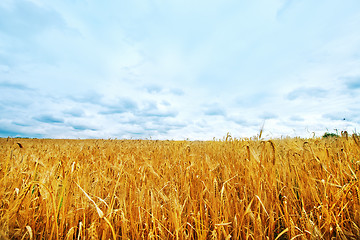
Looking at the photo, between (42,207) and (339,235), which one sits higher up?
(42,207)

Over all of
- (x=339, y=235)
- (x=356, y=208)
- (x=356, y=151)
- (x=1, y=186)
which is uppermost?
(x=356, y=151)

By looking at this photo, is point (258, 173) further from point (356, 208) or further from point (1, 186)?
point (1, 186)

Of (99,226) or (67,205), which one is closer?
(99,226)

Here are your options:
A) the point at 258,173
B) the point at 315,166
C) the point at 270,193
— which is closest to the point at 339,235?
the point at 270,193

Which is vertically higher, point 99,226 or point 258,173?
point 258,173

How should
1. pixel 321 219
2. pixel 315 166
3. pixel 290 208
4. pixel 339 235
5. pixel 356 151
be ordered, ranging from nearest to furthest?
1. pixel 339 235
2. pixel 321 219
3. pixel 290 208
4. pixel 315 166
5. pixel 356 151

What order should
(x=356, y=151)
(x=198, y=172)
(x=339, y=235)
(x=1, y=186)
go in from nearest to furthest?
(x=339, y=235), (x=1, y=186), (x=198, y=172), (x=356, y=151)

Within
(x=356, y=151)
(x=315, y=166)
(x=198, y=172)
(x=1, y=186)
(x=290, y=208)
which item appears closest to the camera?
(x=290, y=208)

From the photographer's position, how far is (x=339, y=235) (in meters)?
1.29

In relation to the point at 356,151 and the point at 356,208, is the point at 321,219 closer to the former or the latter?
the point at 356,208

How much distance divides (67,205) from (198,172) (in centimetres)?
146

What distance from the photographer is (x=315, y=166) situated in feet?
8.84

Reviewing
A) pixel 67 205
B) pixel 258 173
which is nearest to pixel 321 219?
pixel 258 173

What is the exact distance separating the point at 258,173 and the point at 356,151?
274 cm
